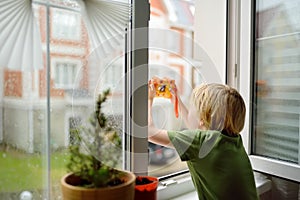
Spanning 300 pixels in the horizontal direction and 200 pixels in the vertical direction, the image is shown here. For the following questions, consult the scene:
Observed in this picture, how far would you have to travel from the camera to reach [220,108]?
1108 mm

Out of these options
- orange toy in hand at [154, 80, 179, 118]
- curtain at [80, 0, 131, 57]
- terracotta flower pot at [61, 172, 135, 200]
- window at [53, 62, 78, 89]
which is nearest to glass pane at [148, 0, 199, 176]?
orange toy in hand at [154, 80, 179, 118]

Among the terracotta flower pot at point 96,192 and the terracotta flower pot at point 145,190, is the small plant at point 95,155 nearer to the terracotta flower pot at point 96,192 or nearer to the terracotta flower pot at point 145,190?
the terracotta flower pot at point 96,192

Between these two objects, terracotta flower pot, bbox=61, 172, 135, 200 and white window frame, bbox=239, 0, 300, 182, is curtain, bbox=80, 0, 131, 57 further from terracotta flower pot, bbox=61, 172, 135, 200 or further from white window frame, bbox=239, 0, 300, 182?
white window frame, bbox=239, 0, 300, 182

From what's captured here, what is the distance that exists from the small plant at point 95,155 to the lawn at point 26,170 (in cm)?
12

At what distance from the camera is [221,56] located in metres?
1.61

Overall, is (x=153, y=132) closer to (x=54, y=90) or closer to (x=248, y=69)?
(x=54, y=90)

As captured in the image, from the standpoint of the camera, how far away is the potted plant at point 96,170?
2.07ft

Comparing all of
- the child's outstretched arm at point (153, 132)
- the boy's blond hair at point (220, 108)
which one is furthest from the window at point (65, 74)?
the boy's blond hair at point (220, 108)

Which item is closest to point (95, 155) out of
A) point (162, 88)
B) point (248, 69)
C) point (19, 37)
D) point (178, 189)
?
point (19, 37)

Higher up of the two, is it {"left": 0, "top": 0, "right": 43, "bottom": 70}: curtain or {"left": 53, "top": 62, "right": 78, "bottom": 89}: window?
{"left": 0, "top": 0, "right": 43, "bottom": 70}: curtain

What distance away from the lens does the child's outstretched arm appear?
1.03 metres

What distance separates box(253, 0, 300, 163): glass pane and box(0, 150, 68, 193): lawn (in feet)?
3.52

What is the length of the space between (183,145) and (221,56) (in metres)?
0.78


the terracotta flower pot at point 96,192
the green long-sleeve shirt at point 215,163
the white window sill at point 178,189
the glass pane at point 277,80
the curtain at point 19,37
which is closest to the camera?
the terracotta flower pot at point 96,192
